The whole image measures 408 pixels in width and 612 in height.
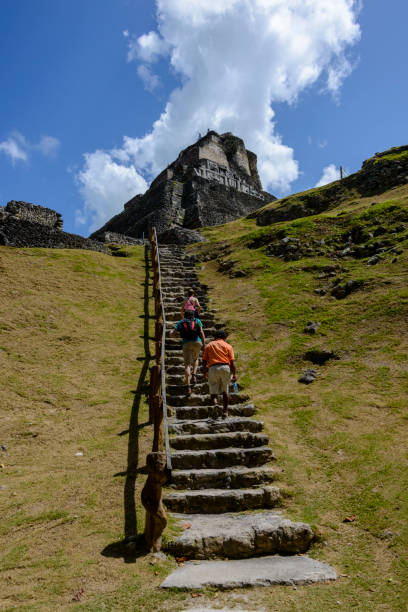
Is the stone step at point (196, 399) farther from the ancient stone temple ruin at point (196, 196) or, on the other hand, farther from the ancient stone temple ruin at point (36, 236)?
the ancient stone temple ruin at point (196, 196)

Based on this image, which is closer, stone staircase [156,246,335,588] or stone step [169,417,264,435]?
stone staircase [156,246,335,588]

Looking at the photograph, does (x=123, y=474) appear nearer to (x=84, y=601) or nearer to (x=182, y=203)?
(x=84, y=601)

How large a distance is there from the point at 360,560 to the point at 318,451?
2.18 meters

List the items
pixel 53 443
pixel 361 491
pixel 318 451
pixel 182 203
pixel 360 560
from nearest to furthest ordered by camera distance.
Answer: pixel 360 560 < pixel 361 491 < pixel 318 451 < pixel 53 443 < pixel 182 203

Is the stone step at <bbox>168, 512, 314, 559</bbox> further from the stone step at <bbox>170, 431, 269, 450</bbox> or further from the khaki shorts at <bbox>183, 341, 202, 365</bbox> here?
the khaki shorts at <bbox>183, 341, 202, 365</bbox>

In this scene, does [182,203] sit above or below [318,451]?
above

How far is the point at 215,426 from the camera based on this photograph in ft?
23.2

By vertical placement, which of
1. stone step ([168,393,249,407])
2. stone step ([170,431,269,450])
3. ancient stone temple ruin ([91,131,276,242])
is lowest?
stone step ([170,431,269,450])

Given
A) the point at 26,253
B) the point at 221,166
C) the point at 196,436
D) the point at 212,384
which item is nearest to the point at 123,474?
the point at 196,436

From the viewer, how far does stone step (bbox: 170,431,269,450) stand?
6.63 metres

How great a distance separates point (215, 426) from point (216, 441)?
0.45m

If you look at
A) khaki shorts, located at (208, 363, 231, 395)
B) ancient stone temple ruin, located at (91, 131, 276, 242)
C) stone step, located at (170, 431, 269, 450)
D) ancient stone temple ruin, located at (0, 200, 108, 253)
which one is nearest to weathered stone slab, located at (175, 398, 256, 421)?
khaki shorts, located at (208, 363, 231, 395)

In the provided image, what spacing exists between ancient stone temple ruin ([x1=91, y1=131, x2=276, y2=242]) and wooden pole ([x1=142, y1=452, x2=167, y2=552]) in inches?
807

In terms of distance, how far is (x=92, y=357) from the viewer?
10328 mm
